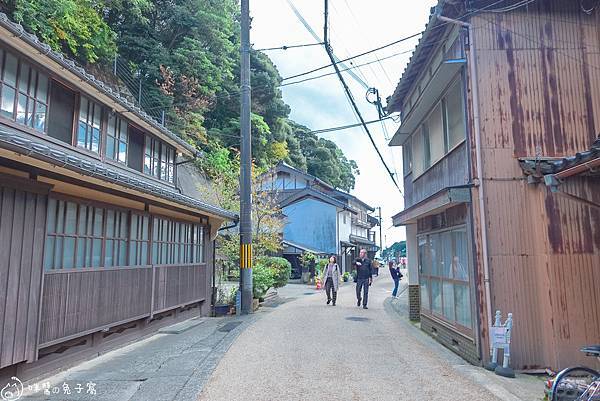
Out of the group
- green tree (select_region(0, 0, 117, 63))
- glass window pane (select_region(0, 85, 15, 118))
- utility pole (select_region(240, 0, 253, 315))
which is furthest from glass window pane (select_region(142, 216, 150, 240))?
green tree (select_region(0, 0, 117, 63))

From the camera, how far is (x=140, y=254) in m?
8.98

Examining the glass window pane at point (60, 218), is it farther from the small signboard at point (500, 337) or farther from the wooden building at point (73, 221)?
the small signboard at point (500, 337)

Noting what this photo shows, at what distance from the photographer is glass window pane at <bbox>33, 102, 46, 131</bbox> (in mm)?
7180

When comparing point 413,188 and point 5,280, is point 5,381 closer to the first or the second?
point 5,280

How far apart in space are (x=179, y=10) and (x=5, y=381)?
80.2 feet

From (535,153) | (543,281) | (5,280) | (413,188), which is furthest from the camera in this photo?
(413,188)

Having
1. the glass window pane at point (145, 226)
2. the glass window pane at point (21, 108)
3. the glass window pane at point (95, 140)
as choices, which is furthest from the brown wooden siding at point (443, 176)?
the glass window pane at point (21, 108)

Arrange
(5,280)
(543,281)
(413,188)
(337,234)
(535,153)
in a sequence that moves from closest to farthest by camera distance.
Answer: (5,280), (543,281), (535,153), (413,188), (337,234)

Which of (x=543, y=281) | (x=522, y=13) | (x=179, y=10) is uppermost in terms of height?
(x=179, y=10)

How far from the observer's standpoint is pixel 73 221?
684 cm

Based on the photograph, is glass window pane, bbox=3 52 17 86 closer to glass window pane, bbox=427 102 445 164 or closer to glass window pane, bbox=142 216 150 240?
glass window pane, bbox=142 216 150 240

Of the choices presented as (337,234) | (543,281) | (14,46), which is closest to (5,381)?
(14,46)

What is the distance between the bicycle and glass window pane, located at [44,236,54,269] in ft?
23.2

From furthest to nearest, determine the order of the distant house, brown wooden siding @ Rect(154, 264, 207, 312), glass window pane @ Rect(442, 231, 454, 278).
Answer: the distant house, brown wooden siding @ Rect(154, 264, 207, 312), glass window pane @ Rect(442, 231, 454, 278)
